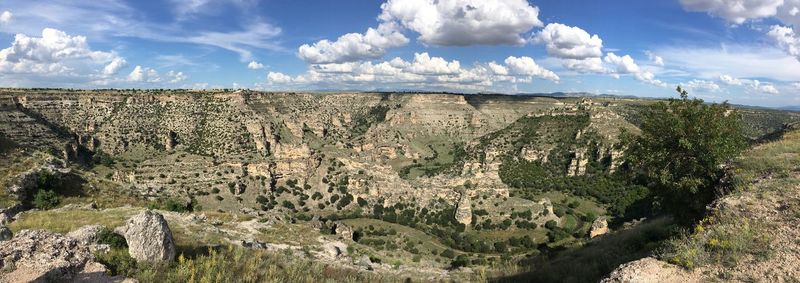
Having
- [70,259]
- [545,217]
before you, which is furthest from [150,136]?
[70,259]

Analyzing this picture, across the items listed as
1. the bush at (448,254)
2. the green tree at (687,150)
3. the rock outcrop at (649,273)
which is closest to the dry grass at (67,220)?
the rock outcrop at (649,273)

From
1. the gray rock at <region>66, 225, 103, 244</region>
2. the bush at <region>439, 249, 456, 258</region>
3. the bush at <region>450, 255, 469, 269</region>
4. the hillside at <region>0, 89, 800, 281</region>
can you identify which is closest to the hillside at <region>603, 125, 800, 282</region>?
the hillside at <region>0, 89, 800, 281</region>

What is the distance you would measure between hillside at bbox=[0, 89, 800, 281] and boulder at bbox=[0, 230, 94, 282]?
0.81 metres

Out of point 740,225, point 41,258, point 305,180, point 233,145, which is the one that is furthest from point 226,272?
point 233,145

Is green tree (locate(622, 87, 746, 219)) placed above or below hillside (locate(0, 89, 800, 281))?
above

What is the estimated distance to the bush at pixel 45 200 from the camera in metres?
26.7

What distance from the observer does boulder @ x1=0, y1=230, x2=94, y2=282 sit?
26.6ft

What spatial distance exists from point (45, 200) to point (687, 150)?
36.3m

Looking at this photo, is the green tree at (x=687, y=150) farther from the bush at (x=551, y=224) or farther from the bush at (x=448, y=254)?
the bush at (x=551, y=224)

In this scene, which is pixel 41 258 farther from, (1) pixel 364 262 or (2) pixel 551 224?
(2) pixel 551 224

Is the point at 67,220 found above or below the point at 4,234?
below

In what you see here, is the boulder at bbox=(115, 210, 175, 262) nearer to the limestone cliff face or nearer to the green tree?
the green tree

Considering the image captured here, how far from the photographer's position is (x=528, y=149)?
10375 cm

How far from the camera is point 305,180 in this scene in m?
77.8
